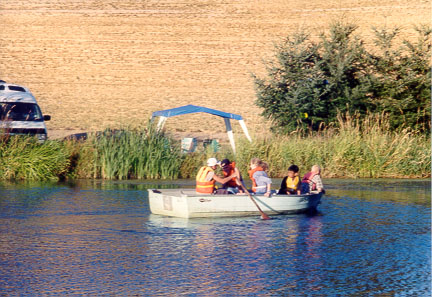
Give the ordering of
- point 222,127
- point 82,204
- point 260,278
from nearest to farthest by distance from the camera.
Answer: point 260,278 < point 82,204 < point 222,127

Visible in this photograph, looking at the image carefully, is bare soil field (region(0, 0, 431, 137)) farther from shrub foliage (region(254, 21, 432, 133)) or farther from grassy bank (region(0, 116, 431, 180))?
grassy bank (region(0, 116, 431, 180))

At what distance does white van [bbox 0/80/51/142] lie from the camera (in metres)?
28.1

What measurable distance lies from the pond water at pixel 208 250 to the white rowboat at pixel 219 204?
210 millimetres

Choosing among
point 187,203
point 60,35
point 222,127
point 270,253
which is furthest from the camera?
point 60,35

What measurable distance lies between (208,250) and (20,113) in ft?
56.9

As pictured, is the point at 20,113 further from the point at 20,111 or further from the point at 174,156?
the point at 174,156

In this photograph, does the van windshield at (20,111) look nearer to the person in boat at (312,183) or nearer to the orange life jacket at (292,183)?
the person in boat at (312,183)

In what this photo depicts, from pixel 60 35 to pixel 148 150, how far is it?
42280 millimetres

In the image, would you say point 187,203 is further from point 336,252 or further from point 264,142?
point 264,142

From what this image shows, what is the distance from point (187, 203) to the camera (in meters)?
17.1

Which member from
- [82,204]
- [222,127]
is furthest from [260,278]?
[222,127]

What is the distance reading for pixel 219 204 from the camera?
17266mm

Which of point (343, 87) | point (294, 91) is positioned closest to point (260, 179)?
point (294, 91)

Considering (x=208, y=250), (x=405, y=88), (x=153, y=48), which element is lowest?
(x=208, y=250)
